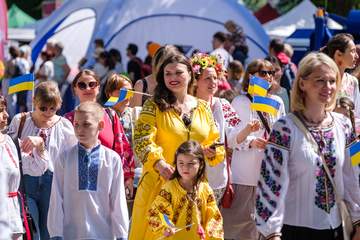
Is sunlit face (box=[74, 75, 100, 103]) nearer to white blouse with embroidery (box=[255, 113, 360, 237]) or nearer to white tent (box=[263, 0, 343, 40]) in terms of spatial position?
white blouse with embroidery (box=[255, 113, 360, 237])

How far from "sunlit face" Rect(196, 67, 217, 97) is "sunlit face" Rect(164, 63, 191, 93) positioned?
949mm

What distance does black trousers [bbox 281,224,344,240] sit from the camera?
303cm

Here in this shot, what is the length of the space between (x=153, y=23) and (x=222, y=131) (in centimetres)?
1283

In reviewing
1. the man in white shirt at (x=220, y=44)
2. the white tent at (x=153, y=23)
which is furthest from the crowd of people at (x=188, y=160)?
the white tent at (x=153, y=23)

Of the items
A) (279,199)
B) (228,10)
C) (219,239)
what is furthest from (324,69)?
(228,10)

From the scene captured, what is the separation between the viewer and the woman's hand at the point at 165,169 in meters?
3.84

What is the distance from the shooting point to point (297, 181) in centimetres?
306

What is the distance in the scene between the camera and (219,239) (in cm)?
405

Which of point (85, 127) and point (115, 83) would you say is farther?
point (115, 83)

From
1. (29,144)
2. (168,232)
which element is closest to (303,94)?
(168,232)

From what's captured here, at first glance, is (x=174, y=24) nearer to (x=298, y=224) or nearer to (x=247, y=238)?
(x=247, y=238)

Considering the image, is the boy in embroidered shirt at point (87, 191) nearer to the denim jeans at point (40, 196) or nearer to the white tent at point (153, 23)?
the denim jeans at point (40, 196)

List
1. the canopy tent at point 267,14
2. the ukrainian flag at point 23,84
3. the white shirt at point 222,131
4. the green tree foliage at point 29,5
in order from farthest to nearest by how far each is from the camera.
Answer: the green tree foliage at point 29,5
the canopy tent at point 267,14
the ukrainian flag at point 23,84
the white shirt at point 222,131

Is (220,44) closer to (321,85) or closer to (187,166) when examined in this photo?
(187,166)
